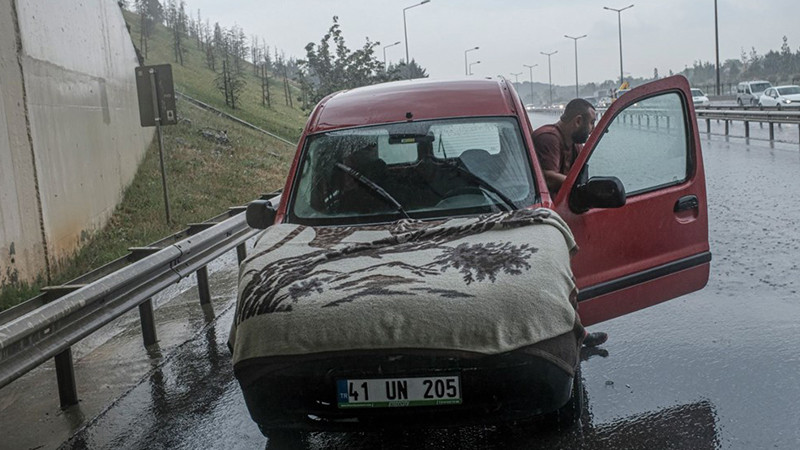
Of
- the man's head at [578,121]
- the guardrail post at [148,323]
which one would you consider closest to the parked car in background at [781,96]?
the man's head at [578,121]

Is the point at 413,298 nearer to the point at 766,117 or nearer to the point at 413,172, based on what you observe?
the point at 413,172

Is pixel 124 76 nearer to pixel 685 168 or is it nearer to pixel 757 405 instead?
pixel 685 168

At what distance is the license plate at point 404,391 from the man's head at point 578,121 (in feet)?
9.24

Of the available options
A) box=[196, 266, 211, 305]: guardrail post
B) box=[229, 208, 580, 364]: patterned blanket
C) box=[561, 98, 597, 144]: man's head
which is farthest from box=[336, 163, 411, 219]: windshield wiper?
box=[196, 266, 211, 305]: guardrail post

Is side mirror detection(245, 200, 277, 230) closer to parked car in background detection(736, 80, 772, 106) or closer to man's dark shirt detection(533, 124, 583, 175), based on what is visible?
man's dark shirt detection(533, 124, 583, 175)

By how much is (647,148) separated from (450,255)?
2.17 metres

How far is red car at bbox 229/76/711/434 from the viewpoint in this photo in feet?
12.2

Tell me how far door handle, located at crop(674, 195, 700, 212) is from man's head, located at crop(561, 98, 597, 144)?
2.60ft

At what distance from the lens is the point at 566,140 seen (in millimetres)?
6152

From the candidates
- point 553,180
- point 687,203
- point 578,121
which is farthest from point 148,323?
point 687,203

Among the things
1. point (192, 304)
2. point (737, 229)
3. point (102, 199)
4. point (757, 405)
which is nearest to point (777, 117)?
point (737, 229)

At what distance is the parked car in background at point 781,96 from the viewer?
43.2 m

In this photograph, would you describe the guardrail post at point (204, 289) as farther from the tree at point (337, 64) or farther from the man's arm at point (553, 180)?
the tree at point (337, 64)

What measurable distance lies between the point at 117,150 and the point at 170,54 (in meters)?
63.6
